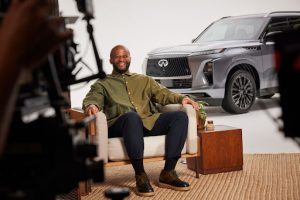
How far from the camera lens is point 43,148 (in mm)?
1042

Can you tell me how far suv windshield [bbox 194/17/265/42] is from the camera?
5613 mm

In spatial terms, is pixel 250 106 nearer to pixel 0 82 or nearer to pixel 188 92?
pixel 188 92

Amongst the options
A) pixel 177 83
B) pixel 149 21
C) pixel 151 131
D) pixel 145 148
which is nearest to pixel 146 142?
pixel 145 148

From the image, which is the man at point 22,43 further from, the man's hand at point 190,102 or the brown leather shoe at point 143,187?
the man's hand at point 190,102

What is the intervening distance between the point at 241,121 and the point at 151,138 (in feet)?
7.84

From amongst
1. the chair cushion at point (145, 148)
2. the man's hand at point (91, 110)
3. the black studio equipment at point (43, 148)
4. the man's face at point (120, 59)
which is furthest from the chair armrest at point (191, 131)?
the black studio equipment at point (43, 148)

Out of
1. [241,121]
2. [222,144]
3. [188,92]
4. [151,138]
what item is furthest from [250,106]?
[151,138]

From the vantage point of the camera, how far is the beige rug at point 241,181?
9.95 feet

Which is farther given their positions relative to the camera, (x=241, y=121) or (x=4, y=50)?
(x=241, y=121)

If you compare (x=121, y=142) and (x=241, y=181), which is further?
(x=241, y=181)

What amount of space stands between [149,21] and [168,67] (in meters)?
0.76

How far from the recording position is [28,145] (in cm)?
106

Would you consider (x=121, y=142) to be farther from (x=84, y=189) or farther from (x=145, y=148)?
(x=84, y=189)

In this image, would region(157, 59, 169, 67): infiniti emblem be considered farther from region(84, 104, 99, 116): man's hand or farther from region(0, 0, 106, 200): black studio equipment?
region(0, 0, 106, 200): black studio equipment
